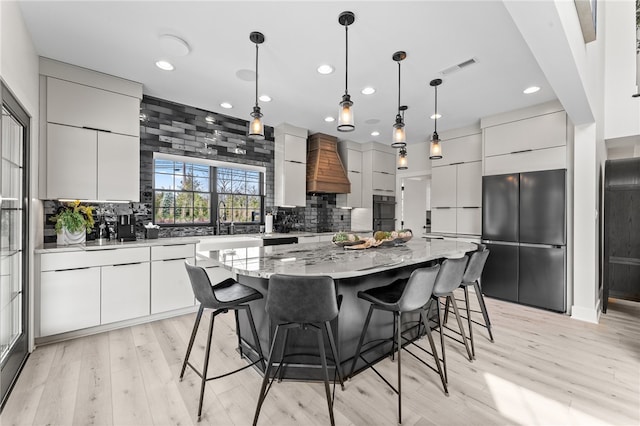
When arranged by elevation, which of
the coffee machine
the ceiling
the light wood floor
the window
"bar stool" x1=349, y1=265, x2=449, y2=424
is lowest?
the light wood floor

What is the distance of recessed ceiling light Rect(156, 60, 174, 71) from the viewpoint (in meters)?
2.87

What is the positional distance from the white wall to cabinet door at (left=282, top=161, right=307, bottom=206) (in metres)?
2.96

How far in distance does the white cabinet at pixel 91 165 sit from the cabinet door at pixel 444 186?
4.65 m

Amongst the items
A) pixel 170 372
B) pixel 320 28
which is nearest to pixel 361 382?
pixel 170 372

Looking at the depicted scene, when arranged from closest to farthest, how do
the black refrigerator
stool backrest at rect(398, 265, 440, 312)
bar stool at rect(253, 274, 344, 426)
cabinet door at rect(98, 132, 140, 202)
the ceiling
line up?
bar stool at rect(253, 274, 344, 426)
stool backrest at rect(398, 265, 440, 312)
the ceiling
cabinet door at rect(98, 132, 140, 202)
the black refrigerator

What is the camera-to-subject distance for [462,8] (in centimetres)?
208

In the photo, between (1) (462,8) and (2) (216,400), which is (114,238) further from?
(1) (462,8)

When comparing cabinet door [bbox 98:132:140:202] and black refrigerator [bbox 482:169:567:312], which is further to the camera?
black refrigerator [bbox 482:169:567:312]

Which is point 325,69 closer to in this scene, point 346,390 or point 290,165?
point 290,165

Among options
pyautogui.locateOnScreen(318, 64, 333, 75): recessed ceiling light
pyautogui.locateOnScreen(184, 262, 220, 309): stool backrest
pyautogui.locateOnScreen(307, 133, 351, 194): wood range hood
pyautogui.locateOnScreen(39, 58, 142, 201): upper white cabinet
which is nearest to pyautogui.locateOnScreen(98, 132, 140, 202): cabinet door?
pyautogui.locateOnScreen(39, 58, 142, 201): upper white cabinet

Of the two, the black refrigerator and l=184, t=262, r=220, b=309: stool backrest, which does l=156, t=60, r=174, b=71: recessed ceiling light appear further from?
the black refrigerator

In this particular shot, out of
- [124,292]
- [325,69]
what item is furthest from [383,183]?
[124,292]

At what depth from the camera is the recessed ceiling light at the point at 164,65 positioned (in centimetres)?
287

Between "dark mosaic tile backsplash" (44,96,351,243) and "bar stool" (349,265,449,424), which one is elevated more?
"dark mosaic tile backsplash" (44,96,351,243)
